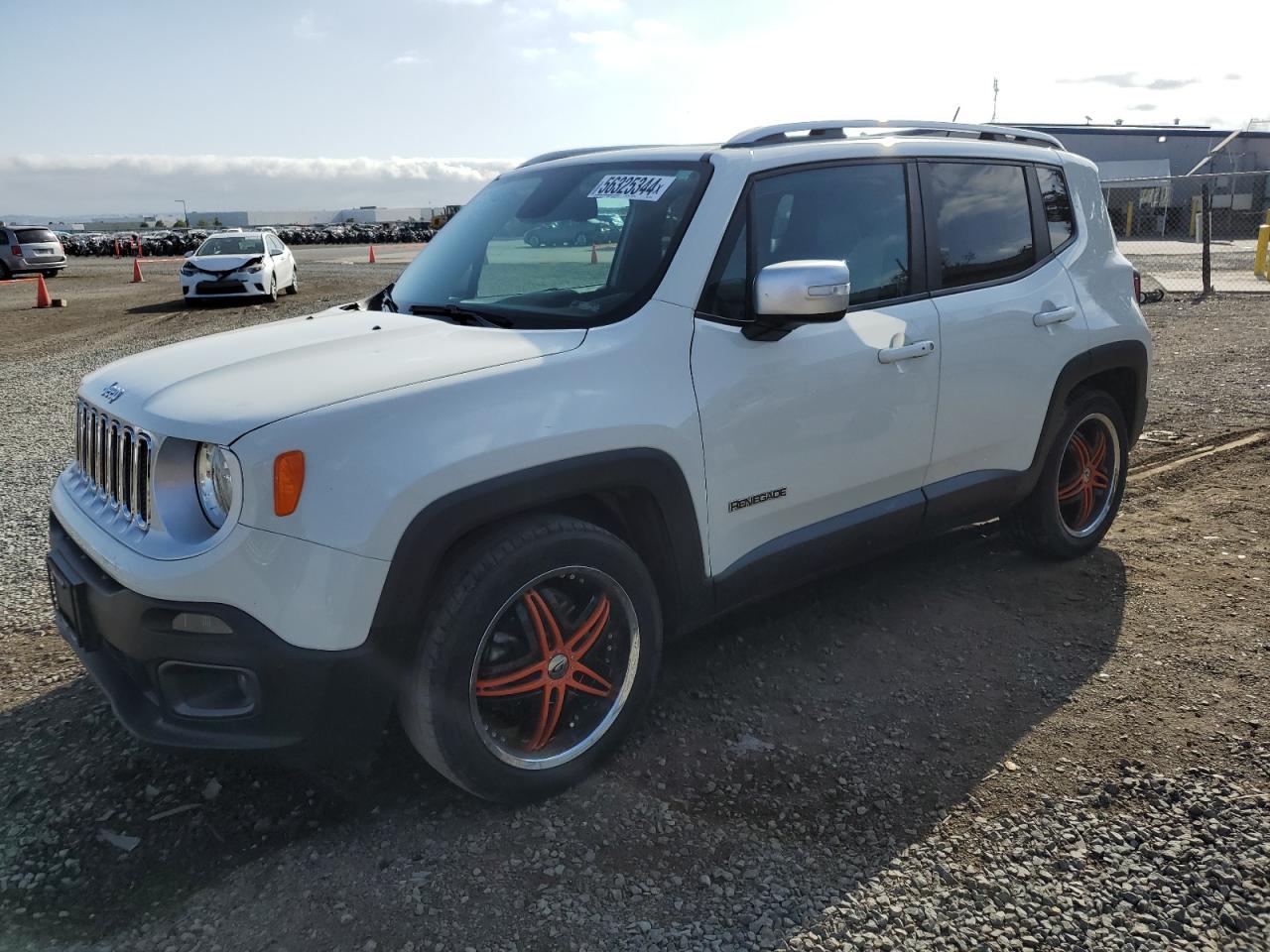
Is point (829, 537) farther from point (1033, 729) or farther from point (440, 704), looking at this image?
point (440, 704)

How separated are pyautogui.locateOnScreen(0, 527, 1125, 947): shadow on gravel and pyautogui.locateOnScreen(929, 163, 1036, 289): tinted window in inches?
58.3

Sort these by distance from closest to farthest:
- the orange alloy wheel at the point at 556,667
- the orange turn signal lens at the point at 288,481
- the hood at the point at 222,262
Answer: the orange turn signal lens at the point at 288,481
the orange alloy wheel at the point at 556,667
the hood at the point at 222,262

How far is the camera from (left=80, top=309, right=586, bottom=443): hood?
8.55 ft

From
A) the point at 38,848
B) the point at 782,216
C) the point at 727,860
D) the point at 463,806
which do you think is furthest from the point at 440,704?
the point at 782,216

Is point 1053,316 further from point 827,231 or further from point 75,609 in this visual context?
point 75,609

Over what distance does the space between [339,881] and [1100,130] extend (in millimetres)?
52112

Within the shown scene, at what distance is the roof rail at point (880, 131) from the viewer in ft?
11.9

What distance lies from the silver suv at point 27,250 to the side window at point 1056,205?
1135 inches

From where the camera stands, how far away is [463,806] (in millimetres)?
3014

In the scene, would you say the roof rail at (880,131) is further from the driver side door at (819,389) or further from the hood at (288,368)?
the hood at (288,368)

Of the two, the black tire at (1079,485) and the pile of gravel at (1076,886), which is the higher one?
the black tire at (1079,485)

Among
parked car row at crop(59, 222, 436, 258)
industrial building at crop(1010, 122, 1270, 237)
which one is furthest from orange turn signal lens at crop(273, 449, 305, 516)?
parked car row at crop(59, 222, 436, 258)

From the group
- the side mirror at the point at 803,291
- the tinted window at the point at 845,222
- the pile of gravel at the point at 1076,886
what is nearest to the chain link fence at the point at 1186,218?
the tinted window at the point at 845,222

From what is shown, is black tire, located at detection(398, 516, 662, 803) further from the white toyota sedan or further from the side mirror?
the white toyota sedan
